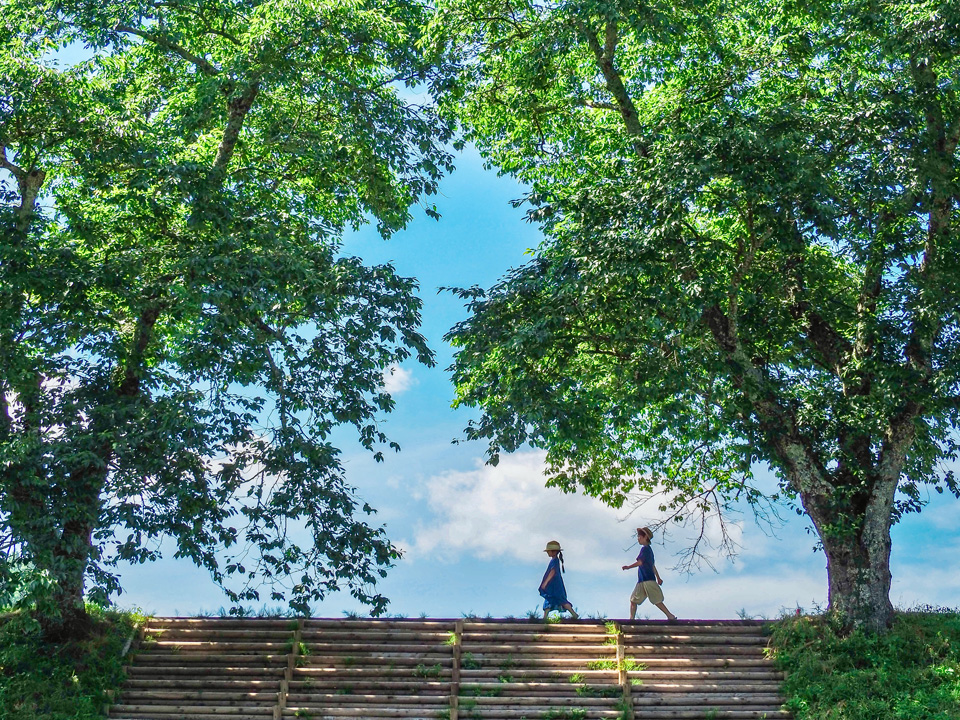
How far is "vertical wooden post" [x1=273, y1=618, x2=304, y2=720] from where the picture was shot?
14394 mm

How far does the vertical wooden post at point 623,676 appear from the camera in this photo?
1420 cm

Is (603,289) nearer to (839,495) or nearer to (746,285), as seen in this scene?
(746,285)

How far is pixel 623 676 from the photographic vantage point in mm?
14977

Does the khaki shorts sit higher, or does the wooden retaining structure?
the khaki shorts

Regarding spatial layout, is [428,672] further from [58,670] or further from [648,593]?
[58,670]

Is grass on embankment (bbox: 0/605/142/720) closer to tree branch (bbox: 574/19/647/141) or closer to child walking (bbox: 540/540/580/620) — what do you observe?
child walking (bbox: 540/540/580/620)

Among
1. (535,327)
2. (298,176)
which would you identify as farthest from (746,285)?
(298,176)

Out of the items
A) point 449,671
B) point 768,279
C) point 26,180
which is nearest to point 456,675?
point 449,671

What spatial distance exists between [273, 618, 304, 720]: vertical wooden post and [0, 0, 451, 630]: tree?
61 centimetres

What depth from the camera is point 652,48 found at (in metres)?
19.9

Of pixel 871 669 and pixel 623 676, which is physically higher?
pixel 623 676

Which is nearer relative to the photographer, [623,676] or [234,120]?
[623,676]

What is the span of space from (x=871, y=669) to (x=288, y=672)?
31.7ft

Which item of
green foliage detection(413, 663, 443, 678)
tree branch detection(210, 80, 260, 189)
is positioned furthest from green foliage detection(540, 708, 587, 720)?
tree branch detection(210, 80, 260, 189)
